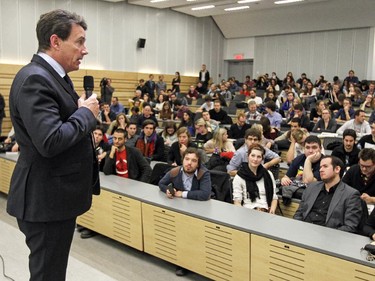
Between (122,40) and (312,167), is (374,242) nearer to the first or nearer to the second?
(312,167)

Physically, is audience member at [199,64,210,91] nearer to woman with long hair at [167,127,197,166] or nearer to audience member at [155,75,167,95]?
audience member at [155,75,167,95]

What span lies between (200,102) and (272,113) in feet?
16.3

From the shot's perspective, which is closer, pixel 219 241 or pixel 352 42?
pixel 219 241

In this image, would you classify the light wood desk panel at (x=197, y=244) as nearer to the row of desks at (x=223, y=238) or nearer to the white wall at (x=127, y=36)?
the row of desks at (x=223, y=238)

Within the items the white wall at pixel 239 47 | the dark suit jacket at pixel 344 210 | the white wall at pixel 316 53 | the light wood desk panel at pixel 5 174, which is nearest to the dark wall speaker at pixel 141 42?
the white wall at pixel 239 47

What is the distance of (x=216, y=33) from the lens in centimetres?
1742

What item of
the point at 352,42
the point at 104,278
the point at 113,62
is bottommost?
the point at 104,278

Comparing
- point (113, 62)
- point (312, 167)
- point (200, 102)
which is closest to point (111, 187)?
point (312, 167)

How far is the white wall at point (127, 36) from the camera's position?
36.2 feet

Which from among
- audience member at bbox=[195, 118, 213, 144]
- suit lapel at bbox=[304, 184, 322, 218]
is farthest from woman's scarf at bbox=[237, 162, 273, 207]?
audience member at bbox=[195, 118, 213, 144]

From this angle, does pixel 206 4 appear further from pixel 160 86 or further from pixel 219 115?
pixel 219 115

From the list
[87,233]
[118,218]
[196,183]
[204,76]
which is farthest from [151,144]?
[204,76]

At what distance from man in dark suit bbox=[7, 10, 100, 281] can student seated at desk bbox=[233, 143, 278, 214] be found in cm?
240

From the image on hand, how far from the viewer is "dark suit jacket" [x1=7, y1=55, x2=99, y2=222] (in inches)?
48.3
